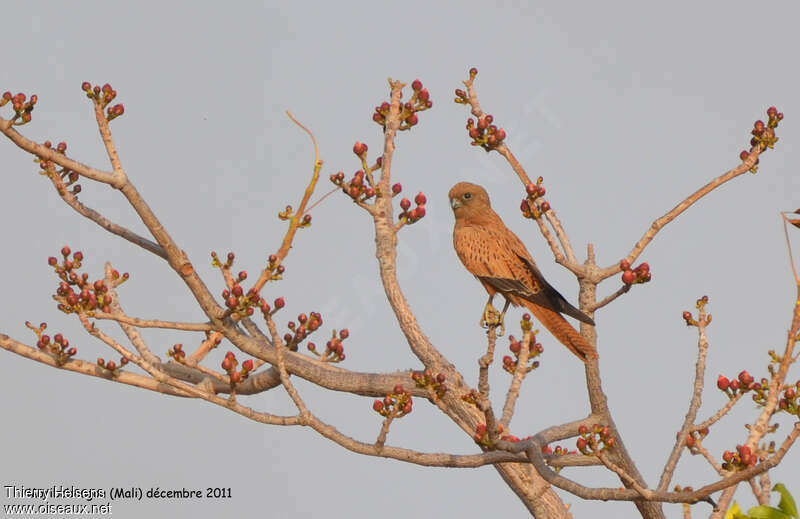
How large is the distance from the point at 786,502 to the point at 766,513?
151 millimetres

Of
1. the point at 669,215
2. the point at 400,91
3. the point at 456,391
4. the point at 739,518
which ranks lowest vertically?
the point at 739,518

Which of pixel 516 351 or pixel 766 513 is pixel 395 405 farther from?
pixel 766 513

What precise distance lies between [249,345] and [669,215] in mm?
4284

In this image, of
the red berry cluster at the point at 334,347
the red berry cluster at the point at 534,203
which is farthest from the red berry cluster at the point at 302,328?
the red berry cluster at the point at 534,203

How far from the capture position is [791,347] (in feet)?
24.8

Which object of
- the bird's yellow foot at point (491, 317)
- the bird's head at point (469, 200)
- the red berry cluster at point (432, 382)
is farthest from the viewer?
the bird's head at point (469, 200)

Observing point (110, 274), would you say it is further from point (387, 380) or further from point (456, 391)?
point (456, 391)

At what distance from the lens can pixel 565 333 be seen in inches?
394

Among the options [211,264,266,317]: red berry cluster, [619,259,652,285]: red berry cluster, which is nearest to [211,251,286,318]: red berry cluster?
[211,264,266,317]: red berry cluster

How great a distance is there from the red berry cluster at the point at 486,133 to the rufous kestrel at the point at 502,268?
5.07 ft

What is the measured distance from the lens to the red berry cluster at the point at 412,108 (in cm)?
1003

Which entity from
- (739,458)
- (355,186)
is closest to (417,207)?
(355,186)

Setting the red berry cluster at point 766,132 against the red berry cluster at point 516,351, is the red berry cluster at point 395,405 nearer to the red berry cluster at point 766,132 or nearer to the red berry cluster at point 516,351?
the red berry cluster at point 516,351

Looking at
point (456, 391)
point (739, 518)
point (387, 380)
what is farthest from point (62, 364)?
point (739, 518)
